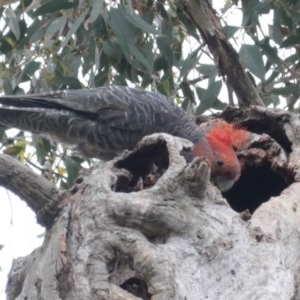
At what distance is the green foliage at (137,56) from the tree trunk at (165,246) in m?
1.20

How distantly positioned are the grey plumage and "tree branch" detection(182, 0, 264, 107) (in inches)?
11.2

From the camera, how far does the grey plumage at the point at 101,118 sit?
14.1ft

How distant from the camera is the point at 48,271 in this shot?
9.27 ft

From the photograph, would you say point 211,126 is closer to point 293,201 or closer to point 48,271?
point 293,201

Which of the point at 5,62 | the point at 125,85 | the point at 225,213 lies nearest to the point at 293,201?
the point at 225,213

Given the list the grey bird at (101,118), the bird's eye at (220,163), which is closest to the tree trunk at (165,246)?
the bird's eye at (220,163)

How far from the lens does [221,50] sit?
13.3 feet

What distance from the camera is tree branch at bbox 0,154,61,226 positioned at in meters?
2.99

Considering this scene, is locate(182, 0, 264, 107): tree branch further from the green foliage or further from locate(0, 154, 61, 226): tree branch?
locate(0, 154, 61, 226): tree branch

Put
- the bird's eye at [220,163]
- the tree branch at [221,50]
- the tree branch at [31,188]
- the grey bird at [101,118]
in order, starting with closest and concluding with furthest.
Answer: the tree branch at [31,188] < the bird's eye at [220,163] < the tree branch at [221,50] < the grey bird at [101,118]

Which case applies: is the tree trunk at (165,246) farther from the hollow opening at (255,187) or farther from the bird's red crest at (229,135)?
the bird's red crest at (229,135)

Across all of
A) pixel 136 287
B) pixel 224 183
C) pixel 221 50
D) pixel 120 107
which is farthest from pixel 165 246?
pixel 120 107

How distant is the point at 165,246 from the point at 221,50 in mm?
1499

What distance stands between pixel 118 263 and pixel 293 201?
0.71m
